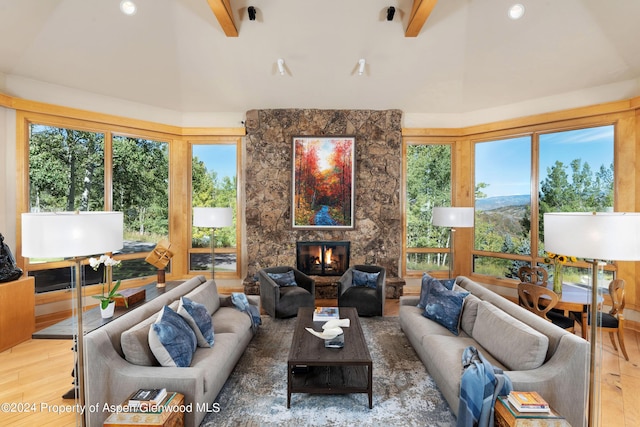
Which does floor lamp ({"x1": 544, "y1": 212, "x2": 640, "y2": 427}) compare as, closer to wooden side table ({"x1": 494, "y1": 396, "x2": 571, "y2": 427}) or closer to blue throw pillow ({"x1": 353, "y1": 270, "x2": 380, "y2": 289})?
wooden side table ({"x1": 494, "y1": 396, "x2": 571, "y2": 427})

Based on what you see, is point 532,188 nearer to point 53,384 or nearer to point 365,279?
point 365,279

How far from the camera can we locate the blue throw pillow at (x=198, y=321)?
279 centimetres

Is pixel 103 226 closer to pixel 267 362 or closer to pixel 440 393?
pixel 267 362

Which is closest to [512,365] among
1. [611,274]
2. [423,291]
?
[423,291]

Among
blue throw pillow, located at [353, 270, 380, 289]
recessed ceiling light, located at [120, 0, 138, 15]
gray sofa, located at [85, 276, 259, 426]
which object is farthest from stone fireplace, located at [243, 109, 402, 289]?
gray sofa, located at [85, 276, 259, 426]

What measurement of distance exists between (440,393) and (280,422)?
57.4 inches

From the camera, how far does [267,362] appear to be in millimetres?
3369

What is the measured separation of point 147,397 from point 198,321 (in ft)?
2.63

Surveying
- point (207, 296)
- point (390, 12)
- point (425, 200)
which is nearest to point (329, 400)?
point (207, 296)

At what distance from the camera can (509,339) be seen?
2.60 meters

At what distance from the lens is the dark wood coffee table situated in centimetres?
261

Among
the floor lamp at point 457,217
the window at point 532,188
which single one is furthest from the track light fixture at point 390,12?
the window at point 532,188

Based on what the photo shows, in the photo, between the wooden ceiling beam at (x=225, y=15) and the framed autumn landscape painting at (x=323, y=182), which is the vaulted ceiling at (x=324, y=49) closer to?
the wooden ceiling beam at (x=225, y=15)

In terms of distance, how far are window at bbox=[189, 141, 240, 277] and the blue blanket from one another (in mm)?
4875
